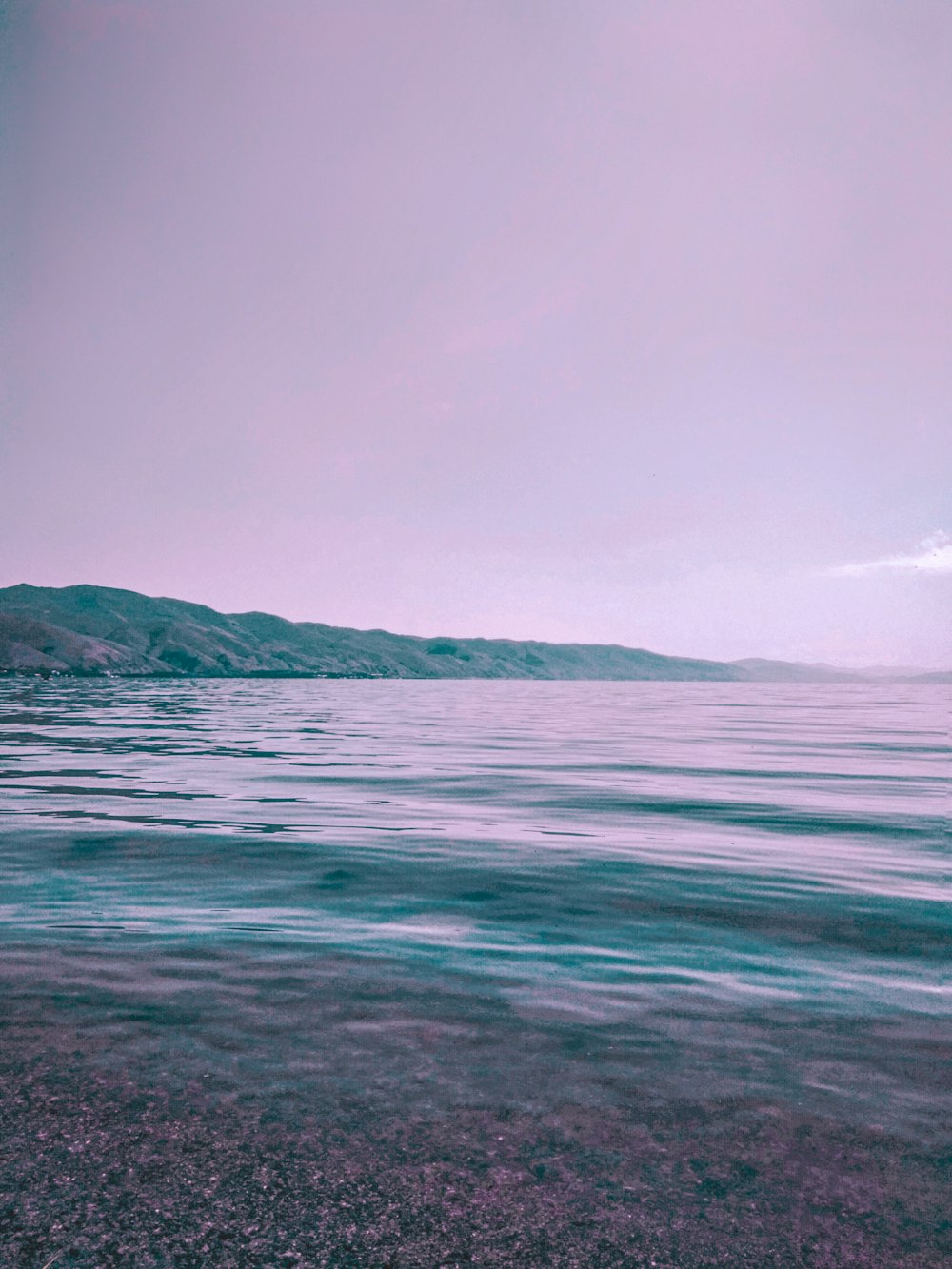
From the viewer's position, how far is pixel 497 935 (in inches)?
285

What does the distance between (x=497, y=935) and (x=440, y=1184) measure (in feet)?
12.7

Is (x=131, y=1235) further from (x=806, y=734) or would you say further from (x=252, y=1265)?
(x=806, y=734)

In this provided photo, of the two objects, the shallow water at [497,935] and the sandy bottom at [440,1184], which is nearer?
the sandy bottom at [440,1184]

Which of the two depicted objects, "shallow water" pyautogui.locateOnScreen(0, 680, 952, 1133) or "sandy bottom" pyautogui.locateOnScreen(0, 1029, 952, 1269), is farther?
"shallow water" pyautogui.locateOnScreen(0, 680, 952, 1133)

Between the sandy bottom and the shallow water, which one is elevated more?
the sandy bottom

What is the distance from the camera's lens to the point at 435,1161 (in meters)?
3.54

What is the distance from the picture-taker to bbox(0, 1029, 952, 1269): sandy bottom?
2984mm

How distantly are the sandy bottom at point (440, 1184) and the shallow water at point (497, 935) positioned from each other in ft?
1.04

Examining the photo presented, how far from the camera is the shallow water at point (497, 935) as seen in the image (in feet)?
15.0

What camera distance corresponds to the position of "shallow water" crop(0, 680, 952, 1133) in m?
4.58

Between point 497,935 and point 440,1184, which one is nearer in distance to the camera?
point 440,1184

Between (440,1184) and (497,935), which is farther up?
(440,1184)

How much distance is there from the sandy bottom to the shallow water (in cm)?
32

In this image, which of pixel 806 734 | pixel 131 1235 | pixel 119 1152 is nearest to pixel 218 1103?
pixel 119 1152
